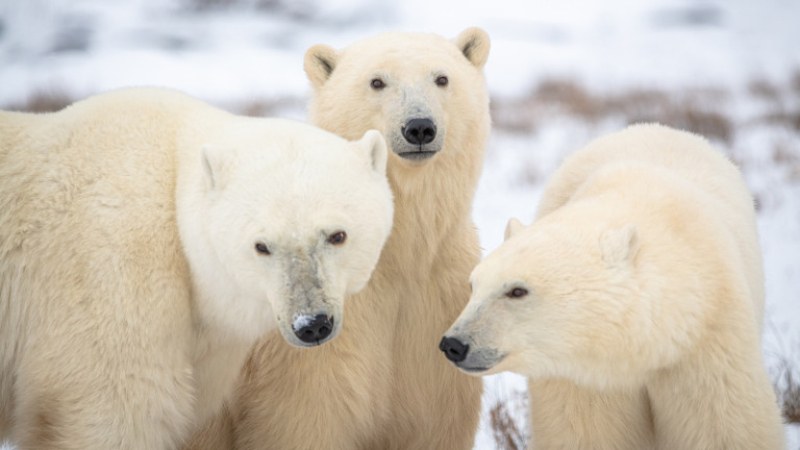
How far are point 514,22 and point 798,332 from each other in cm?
2271

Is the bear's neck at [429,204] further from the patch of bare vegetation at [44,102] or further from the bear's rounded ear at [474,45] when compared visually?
the patch of bare vegetation at [44,102]

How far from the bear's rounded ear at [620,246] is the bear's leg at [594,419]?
0.59 meters

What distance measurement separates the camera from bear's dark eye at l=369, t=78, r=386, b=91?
3672 mm

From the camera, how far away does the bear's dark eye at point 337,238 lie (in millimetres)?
2748

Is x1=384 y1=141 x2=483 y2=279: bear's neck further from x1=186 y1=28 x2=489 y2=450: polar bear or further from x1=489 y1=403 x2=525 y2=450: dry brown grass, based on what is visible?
x1=489 y1=403 x2=525 y2=450: dry brown grass

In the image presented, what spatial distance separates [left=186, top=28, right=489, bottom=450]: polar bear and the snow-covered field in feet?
3.22

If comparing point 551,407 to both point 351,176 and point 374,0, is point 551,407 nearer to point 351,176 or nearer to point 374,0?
point 351,176

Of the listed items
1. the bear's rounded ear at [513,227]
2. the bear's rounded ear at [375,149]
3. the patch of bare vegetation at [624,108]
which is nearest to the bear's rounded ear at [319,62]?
the bear's rounded ear at [375,149]

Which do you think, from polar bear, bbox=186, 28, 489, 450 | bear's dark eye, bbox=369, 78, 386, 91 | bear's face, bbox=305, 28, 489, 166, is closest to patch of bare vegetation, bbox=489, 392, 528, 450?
polar bear, bbox=186, 28, 489, 450

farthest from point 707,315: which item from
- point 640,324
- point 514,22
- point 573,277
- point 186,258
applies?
point 514,22

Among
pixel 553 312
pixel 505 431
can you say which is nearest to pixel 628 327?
pixel 553 312

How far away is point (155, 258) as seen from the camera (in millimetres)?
2959

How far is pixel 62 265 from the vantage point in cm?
291

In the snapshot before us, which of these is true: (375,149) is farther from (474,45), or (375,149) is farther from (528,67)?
(528,67)
